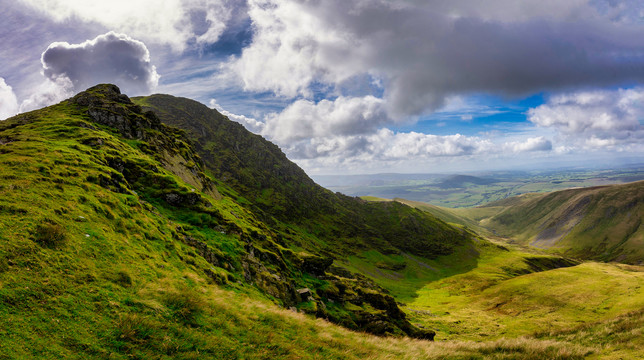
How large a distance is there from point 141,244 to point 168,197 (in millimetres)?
17092

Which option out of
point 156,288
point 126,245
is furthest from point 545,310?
→ point 126,245

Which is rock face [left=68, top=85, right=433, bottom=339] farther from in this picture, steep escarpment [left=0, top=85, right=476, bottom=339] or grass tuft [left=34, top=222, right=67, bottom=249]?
grass tuft [left=34, top=222, right=67, bottom=249]

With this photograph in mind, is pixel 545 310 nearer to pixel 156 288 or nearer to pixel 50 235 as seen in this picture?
pixel 156 288

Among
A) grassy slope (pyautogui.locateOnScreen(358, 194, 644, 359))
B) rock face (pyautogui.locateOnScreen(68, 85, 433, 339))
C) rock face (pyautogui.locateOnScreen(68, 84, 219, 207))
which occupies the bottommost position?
grassy slope (pyautogui.locateOnScreen(358, 194, 644, 359))

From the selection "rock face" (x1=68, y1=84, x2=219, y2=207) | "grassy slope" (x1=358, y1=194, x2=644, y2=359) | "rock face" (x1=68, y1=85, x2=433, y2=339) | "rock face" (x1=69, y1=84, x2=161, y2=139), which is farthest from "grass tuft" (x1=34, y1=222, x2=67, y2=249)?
"rock face" (x1=69, y1=84, x2=161, y2=139)

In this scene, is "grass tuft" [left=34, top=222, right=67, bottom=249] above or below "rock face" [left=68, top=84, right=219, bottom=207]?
below

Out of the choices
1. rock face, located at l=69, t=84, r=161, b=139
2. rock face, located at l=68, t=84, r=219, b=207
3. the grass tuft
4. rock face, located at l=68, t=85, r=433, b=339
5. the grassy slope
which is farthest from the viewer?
rock face, located at l=69, t=84, r=161, b=139

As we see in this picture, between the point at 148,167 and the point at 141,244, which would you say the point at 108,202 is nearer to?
the point at 141,244

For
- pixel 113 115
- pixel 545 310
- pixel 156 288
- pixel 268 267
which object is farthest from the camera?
pixel 545 310

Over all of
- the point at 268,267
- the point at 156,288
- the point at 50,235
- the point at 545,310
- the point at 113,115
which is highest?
the point at 113,115

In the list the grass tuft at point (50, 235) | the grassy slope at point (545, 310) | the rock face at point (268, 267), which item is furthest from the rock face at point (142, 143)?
the grassy slope at point (545, 310)

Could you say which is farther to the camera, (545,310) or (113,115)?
(545,310)

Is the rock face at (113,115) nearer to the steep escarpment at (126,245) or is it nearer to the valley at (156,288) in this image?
the steep escarpment at (126,245)

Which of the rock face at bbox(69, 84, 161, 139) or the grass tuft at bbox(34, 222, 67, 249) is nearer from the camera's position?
the grass tuft at bbox(34, 222, 67, 249)
